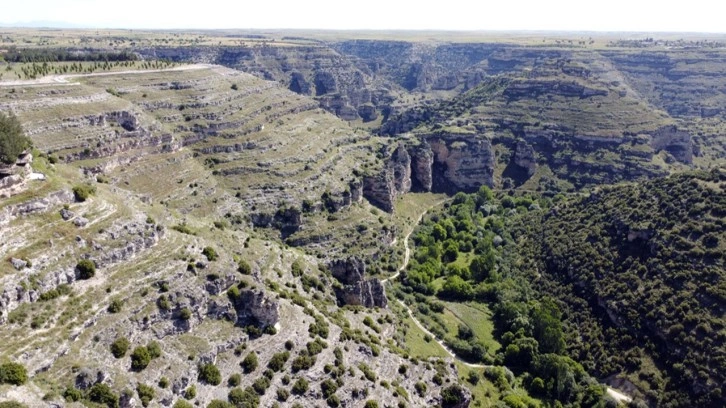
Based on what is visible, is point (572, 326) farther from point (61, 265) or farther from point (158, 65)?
point (158, 65)

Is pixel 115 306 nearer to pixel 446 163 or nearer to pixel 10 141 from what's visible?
pixel 10 141

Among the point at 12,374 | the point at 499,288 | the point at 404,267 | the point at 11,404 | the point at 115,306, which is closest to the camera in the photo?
the point at 11,404

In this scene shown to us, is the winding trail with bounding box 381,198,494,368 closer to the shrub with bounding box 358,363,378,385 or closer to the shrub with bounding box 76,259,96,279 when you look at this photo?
the shrub with bounding box 358,363,378,385

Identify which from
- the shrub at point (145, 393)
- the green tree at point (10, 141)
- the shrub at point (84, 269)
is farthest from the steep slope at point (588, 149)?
the shrub at point (145, 393)

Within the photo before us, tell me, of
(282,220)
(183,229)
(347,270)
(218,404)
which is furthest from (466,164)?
(218,404)

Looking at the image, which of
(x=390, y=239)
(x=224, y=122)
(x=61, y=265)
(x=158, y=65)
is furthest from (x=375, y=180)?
(x=61, y=265)

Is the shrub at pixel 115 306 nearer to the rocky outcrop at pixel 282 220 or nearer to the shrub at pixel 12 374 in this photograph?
the shrub at pixel 12 374
